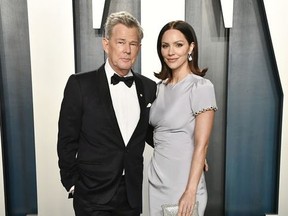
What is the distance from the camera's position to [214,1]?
2.34 m

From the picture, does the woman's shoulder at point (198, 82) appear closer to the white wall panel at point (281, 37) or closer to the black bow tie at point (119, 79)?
the black bow tie at point (119, 79)

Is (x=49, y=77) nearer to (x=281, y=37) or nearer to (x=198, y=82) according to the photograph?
(x=198, y=82)

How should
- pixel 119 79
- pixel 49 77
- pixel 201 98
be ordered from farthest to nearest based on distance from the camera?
pixel 49 77
pixel 119 79
pixel 201 98

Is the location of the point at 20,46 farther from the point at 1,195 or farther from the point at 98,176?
the point at 98,176

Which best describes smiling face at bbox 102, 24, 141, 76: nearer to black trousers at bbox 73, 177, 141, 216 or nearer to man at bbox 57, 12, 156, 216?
man at bbox 57, 12, 156, 216

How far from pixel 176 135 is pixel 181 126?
50 mm

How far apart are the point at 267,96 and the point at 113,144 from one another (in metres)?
1.31

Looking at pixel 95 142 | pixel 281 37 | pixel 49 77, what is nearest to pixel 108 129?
pixel 95 142

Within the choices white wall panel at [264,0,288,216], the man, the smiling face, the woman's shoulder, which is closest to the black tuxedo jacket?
the man

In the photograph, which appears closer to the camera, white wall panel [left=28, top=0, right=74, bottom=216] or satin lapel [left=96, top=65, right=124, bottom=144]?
satin lapel [left=96, top=65, right=124, bottom=144]

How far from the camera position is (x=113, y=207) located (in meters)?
1.68

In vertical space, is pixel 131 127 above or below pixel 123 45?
below

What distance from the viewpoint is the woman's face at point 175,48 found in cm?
161

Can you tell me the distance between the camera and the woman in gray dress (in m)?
1.54
